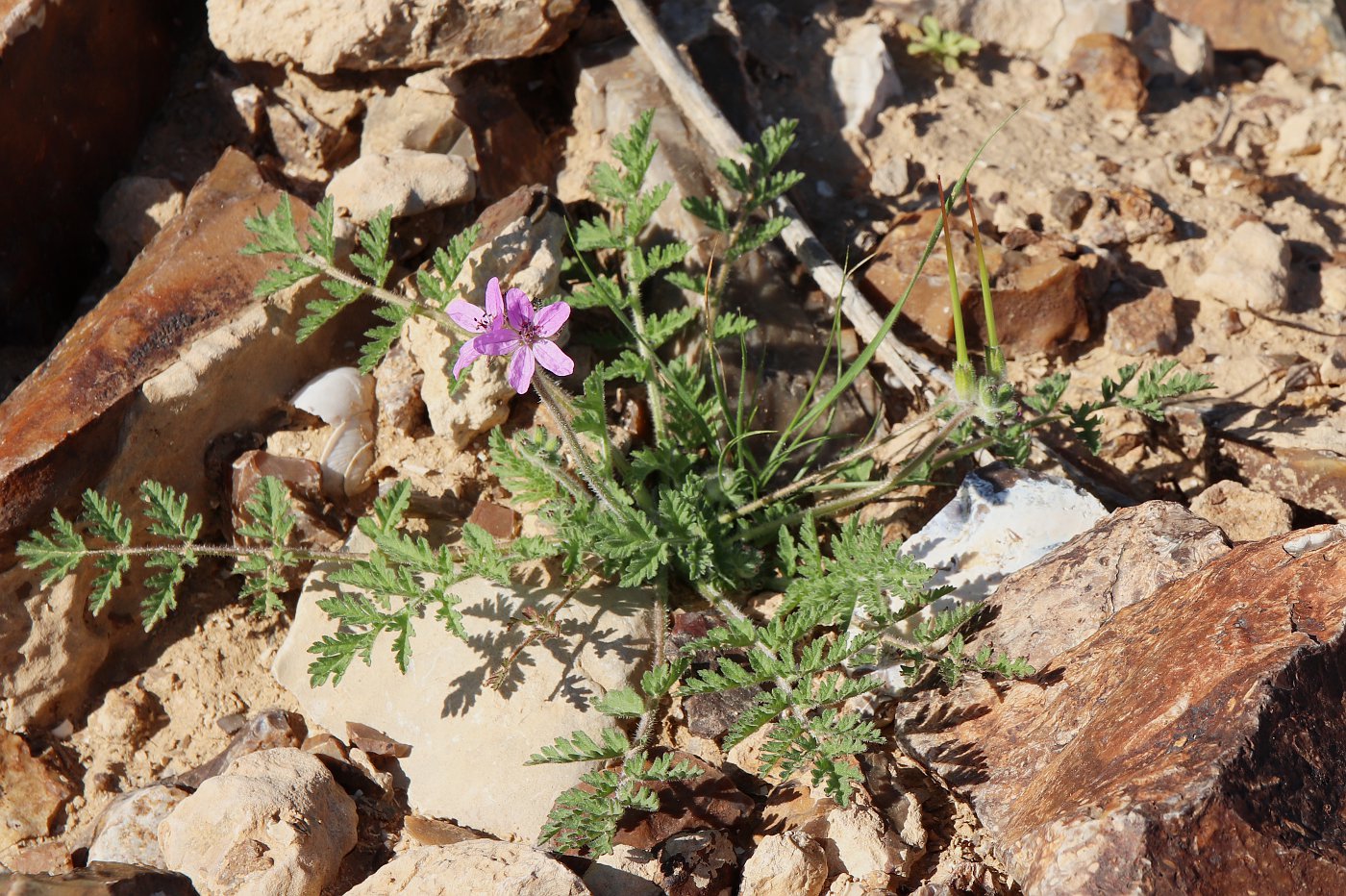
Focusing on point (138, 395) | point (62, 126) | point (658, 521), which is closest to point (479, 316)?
point (658, 521)

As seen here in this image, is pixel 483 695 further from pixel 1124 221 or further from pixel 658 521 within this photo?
pixel 1124 221

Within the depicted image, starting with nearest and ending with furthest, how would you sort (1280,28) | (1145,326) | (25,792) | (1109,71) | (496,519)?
(25,792), (496,519), (1145,326), (1109,71), (1280,28)

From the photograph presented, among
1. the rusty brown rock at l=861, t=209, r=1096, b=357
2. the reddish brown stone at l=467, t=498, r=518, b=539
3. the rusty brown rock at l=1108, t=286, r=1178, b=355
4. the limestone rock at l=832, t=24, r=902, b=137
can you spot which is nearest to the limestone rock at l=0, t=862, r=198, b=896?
the reddish brown stone at l=467, t=498, r=518, b=539

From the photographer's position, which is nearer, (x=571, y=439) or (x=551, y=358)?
(x=551, y=358)

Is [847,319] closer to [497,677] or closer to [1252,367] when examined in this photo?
[1252,367]

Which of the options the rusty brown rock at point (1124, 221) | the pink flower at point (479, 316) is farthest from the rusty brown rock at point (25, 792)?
the rusty brown rock at point (1124, 221)

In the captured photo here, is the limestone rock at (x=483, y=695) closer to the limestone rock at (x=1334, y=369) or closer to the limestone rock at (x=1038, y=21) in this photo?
the limestone rock at (x=1334, y=369)
